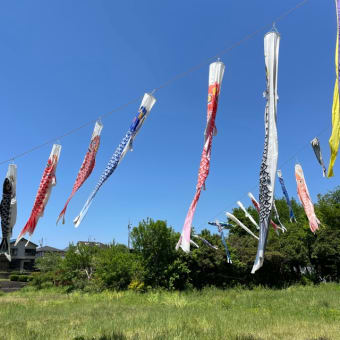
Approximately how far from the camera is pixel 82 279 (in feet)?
72.6

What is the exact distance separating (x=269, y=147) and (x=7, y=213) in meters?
5.62

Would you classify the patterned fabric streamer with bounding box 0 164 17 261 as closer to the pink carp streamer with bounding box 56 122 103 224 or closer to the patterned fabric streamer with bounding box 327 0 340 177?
the pink carp streamer with bounding box 56 122 103 224

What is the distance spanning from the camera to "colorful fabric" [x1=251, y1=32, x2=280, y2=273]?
431 cm

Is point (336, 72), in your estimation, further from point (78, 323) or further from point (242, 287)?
point (242, 287)

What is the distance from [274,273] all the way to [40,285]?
61.9 ft

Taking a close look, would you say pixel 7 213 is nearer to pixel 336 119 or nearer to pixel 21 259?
pixel 336 119

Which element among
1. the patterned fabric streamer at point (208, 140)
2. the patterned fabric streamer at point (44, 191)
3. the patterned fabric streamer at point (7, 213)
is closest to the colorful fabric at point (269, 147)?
the patterned fabric streamer at point (208, 140)

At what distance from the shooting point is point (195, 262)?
1983 centimetres

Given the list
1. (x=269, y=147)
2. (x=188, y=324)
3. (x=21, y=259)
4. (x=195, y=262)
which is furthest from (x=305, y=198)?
(x=21, y=259)

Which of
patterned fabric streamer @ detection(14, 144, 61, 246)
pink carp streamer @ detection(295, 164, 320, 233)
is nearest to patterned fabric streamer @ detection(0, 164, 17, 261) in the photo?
patterned fabric streamer @ detection(14, 144, 61, 246)

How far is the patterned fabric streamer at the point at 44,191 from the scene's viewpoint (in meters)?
7.40

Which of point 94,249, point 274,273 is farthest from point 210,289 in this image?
point 94,249

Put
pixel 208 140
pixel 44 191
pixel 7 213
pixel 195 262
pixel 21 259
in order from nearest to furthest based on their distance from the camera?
pixel 208 140, pixel 7 213, pixel 44 191, pixel 195 262, pixel 21 259

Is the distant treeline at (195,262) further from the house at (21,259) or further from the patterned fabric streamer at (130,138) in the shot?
the house at (21,259)
